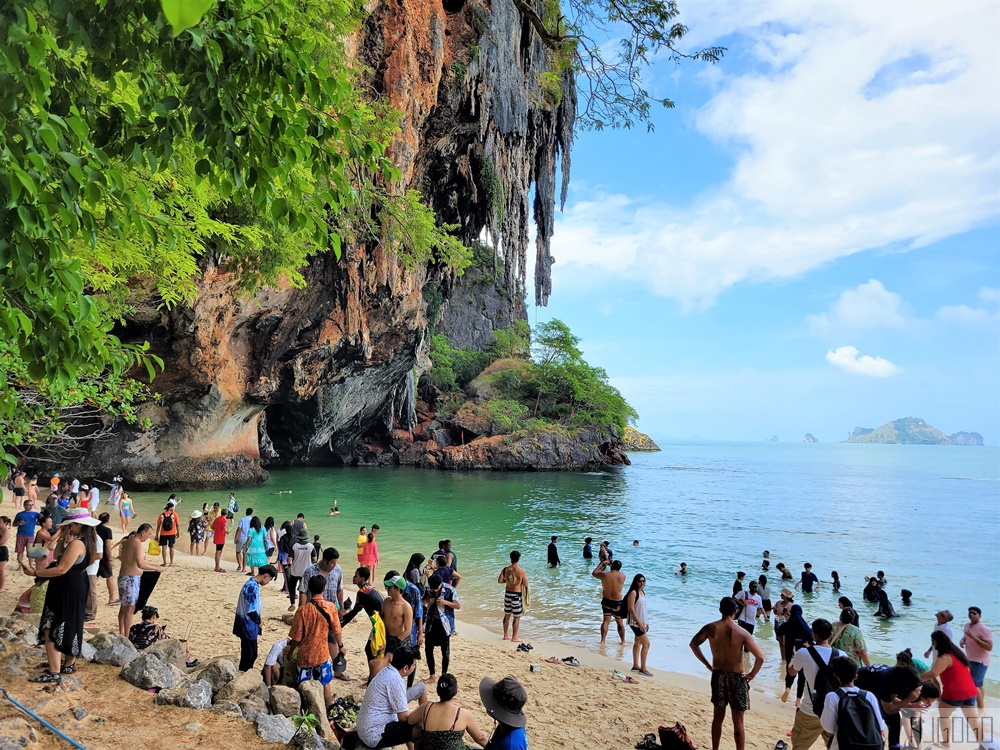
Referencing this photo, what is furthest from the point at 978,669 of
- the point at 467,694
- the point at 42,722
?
the point at 42,722

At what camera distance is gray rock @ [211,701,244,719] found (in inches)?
159

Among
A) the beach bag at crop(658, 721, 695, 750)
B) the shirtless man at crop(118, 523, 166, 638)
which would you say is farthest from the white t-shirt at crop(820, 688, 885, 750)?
the shirtless man at crop(118, 523, 166, 638)

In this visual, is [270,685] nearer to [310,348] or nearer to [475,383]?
[310,348]

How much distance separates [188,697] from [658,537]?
67.0ft

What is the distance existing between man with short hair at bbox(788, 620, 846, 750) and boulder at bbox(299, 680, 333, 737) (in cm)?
385

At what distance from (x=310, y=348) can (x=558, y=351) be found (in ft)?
89.6

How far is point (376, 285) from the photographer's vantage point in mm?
23594

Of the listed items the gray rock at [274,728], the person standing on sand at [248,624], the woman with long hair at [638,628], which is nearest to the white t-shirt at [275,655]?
the person standing on sand at [248,624]

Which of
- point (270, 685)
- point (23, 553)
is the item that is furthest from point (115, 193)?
point (23, 553)

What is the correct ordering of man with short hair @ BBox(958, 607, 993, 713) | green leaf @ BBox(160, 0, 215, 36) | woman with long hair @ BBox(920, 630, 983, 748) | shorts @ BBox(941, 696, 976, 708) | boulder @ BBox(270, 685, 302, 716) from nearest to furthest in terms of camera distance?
green leaf @ BBox(160, 0, 215, 36) < boulder @ BBox(270, 685, 302, 716) < woman with long hair @ BBox(920, 630, 983, 748) < shorts @ BBox(941, 696, 976, 708) < man with short hair @ BBox(958, 607, 993, 713)

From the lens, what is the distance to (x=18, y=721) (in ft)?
11.1

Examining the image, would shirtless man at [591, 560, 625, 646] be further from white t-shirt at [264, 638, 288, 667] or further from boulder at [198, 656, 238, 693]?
boulder at [198, 656, 238, 693]

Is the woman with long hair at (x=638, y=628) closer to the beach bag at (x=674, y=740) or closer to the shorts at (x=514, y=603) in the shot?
the shorts at (x=514, y=603)

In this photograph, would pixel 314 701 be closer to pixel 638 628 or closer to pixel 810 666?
pixel 810 666
